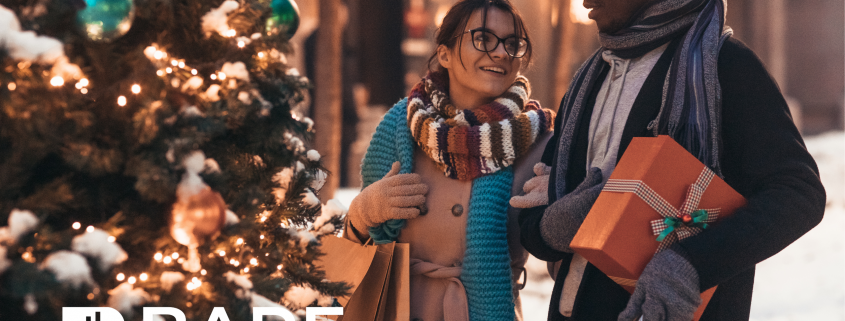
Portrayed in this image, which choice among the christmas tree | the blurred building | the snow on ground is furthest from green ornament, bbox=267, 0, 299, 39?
the blurred building

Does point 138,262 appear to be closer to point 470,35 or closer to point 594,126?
point 594,126

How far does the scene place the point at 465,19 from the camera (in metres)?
2.31

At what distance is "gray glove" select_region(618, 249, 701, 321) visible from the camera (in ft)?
4.61

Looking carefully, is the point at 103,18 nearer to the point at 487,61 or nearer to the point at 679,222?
the point at 679,222

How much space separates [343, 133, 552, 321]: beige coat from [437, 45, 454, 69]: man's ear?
404mm

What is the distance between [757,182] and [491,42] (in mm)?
1010

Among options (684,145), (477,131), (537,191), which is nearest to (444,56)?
(477,131)

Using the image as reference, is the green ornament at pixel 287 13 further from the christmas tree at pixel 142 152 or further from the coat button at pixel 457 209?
the coat button at pixel 457 209

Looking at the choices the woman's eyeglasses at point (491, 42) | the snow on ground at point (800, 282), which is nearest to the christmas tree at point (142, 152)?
the woman's eyeglasses at point (491, 42)

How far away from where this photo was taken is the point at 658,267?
56.1 inches

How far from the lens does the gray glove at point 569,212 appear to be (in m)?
1.66

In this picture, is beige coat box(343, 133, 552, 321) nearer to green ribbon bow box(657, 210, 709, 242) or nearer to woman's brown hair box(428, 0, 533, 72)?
woman's brown hair box(428, 0, 533, 72)

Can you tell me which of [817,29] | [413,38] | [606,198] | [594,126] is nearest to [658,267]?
[606,198]

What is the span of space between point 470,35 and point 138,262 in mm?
1346
